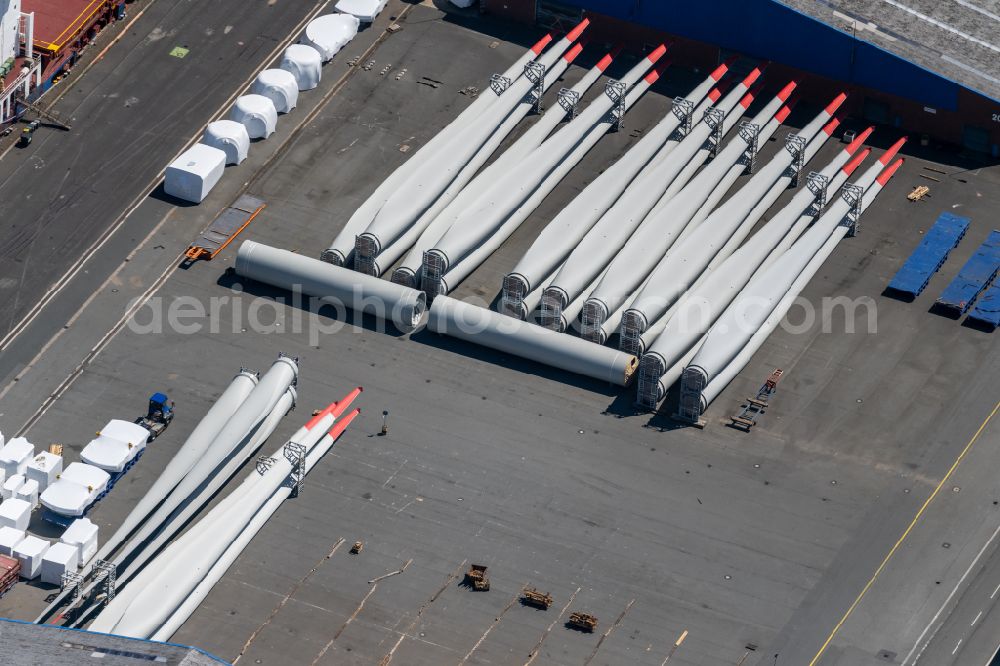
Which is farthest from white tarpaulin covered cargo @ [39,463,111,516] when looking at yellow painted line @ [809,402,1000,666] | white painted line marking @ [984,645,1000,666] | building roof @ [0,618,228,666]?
white painted line marking @ [984,645,1000,666]

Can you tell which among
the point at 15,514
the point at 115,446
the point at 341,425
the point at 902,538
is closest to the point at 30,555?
the point at 15,514

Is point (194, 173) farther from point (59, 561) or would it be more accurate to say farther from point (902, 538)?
point (902, 538)

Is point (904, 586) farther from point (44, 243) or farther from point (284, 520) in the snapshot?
point (44, 243)

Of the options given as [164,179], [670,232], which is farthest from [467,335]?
[164,179]

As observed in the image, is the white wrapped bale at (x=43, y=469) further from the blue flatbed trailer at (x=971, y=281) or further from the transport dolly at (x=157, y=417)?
the blue flatbed trailer at (x=971, y=281)

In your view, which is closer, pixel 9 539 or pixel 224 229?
pixel 9 539

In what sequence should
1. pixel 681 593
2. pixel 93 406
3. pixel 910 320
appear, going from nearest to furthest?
pixel 681 593
pixel 93 406
pixel 910 320
